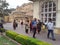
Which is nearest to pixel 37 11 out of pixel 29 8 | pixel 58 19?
pixel 58 19

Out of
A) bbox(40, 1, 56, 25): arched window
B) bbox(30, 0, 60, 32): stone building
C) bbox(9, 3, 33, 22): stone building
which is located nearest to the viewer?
bbox(30, 0, 60, 32): stone building

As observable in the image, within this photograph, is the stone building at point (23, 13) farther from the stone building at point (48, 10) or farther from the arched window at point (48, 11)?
the arched window at point (48, 11)

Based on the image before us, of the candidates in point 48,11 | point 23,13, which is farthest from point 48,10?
point 23,13

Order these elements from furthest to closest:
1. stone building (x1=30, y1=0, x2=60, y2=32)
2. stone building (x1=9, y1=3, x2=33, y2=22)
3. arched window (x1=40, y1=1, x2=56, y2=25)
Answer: stone building (x1=9, y1=3, x2=33, y2=22) < arched window (x1=40, y1=1, x2=56, y2=25) < stone building (x1=30, y1=0, x2=60, y2=32)

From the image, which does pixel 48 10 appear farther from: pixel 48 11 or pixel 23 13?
pixel 23 13

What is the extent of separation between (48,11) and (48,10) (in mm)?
113

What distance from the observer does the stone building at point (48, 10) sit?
71.9ft

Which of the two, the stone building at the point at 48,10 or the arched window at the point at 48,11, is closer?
the stone building at the point at 48,10

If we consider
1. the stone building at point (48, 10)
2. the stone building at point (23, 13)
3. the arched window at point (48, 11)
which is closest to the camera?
the stone building at point (48, 10)

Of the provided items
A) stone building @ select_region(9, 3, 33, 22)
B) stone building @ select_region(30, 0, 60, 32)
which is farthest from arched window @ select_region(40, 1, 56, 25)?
stone building @ select_region(9, 3, 33, 22)

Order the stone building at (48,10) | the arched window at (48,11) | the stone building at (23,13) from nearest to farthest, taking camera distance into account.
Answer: the stone building at (48,10) < the arched window at (48,11) < the stone building at (23,13)

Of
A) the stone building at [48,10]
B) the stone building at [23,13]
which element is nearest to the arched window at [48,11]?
the stone building at [48,10]

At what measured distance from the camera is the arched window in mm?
22781

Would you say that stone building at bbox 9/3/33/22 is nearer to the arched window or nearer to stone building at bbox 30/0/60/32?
stone building at bbox 30/0/60/32
